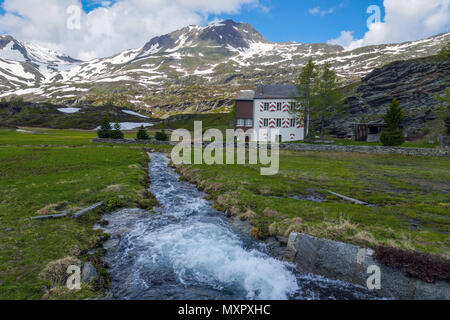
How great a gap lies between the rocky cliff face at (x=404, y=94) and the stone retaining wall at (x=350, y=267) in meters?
55.4

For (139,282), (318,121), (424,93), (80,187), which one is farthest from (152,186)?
(424,93)

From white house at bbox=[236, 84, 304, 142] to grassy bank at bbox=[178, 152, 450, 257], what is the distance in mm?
34140

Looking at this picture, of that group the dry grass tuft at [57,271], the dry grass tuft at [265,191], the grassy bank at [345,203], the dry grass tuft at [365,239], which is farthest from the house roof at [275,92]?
the dry grass tuft at [57,271]

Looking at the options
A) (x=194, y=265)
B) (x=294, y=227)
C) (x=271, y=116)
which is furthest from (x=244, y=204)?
(x=271, y=116)

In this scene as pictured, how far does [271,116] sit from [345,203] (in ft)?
155

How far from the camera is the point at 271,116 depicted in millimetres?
61188

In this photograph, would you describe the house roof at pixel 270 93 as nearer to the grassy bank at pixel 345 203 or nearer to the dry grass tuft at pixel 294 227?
the grassy bank at pixel 345 203

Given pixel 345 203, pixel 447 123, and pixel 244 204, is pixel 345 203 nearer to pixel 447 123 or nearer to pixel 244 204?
pixel 244 204

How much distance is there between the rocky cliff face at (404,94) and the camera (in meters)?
53.1

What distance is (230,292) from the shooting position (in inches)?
360

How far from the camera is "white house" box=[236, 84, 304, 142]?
2393 inches
